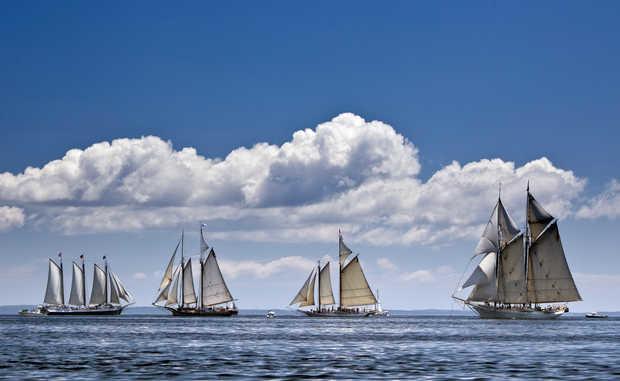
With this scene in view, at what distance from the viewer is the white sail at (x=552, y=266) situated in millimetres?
193750

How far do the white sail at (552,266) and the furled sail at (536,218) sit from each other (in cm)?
199

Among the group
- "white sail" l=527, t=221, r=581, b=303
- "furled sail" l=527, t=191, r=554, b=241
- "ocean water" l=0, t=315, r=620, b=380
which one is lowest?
"ocean water" l=0, t=315, r=620, b=380

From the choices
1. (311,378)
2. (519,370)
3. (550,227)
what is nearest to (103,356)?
(311,378)

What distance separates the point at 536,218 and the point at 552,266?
981 cm

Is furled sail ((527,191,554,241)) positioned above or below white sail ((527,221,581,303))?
above

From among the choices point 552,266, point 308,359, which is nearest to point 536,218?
point 552,266

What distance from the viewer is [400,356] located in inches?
3110

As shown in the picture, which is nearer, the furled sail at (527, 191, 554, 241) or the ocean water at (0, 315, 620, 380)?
the ocean water at (0, 315, 620, 380)

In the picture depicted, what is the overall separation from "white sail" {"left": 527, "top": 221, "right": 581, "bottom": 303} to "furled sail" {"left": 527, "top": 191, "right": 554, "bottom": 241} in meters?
1.99

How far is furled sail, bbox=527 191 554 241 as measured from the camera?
196 meters

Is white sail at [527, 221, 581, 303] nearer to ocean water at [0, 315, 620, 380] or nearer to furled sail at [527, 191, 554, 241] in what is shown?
furled sail at [527, 191, 554, 241]

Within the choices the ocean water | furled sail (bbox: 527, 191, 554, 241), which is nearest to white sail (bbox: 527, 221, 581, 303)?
furled sail (bbox: 527, 191, 554, 241)

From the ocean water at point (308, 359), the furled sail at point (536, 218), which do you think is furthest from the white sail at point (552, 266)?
the ocean water at point (308, 359)

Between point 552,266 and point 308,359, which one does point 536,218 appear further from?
point 308,359
